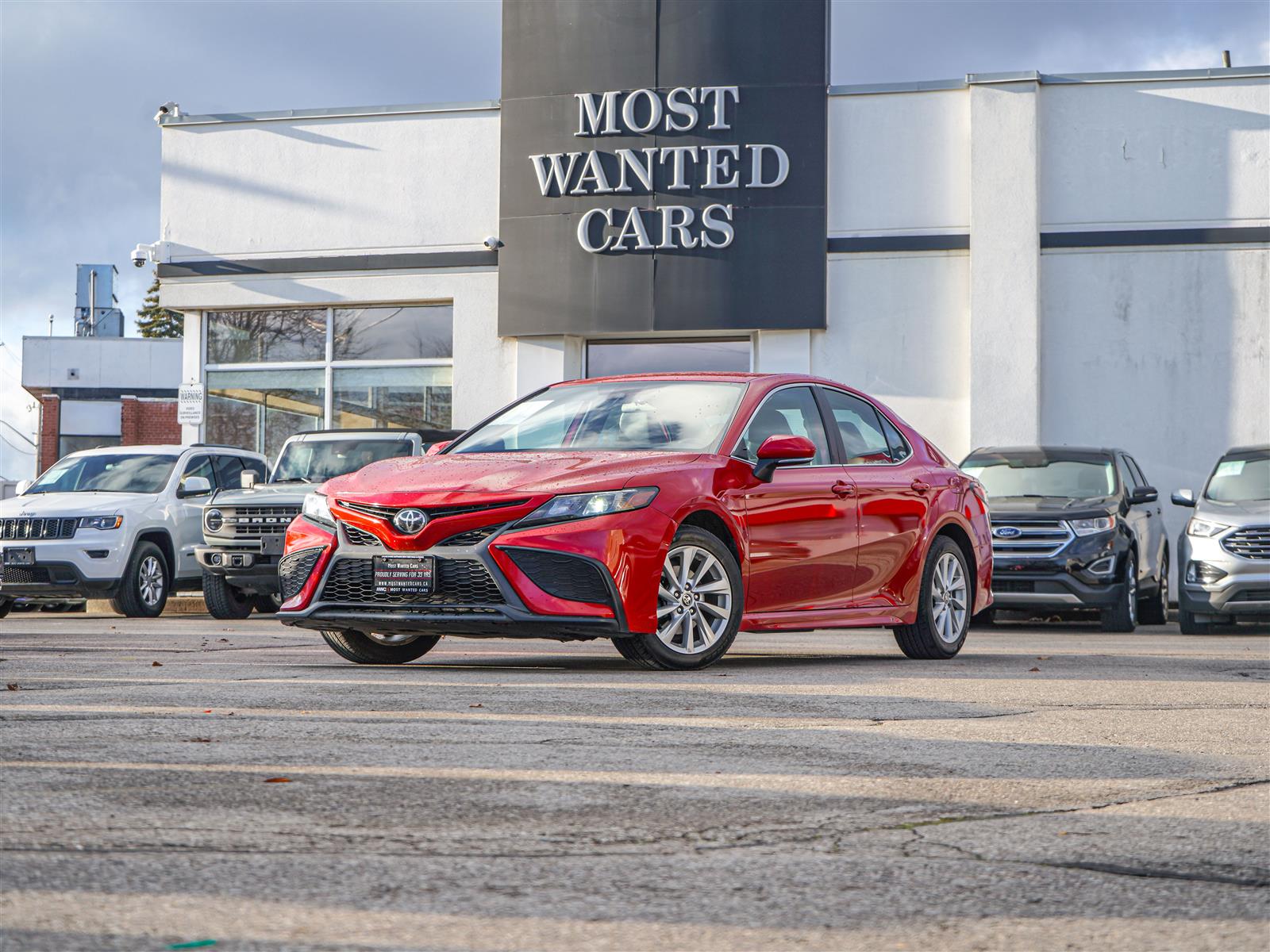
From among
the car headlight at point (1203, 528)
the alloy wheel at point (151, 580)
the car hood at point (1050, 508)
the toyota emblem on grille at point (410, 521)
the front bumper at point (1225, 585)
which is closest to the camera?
the toyota emblem on grille at point (410, 521)

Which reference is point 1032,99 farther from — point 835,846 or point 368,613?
point 835,846

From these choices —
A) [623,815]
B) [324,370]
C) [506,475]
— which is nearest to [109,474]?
[324,370]

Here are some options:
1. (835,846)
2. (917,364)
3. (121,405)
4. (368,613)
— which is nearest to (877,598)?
(368,613)

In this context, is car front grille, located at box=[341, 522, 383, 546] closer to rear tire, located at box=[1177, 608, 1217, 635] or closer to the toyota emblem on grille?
the toyota emblem on grille

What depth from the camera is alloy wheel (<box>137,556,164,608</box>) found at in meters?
16.9

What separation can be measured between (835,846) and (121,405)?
1902 inches

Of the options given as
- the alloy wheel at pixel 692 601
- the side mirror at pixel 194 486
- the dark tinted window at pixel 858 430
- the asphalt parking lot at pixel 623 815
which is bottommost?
the asphalt parking lot at pixel 623 815

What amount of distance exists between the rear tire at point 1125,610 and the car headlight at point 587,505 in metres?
8.50

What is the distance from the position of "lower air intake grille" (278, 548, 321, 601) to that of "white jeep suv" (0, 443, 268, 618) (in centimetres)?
833

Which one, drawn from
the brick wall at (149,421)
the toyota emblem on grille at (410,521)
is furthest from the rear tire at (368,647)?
the brick wall at (149,421)

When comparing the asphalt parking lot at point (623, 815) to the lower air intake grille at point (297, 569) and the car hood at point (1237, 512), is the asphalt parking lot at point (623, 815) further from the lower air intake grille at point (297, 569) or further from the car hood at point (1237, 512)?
the car hood at point (1237, 512)

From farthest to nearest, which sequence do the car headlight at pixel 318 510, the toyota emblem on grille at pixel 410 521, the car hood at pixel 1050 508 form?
the car hood at pixel 1050 508
the car headlight at pixel 318 510
the toyota emblem on grille at pixel 410 521

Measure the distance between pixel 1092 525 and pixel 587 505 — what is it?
8.55 m

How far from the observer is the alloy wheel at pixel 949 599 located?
10.4 meters
